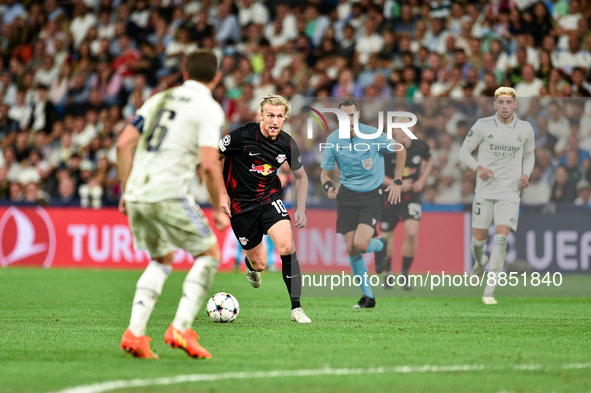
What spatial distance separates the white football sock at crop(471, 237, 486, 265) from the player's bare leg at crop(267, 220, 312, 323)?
11.1 feet

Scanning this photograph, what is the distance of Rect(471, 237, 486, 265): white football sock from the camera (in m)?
11.0

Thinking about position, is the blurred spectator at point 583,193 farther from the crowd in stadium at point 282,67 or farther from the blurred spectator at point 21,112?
the blurred spectator at point 21,112

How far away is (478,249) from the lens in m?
11.0

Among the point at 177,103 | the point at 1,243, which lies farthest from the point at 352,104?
the point at 1,243

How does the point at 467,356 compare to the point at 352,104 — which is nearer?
the point at 467,356

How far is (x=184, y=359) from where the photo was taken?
5750 millimetres

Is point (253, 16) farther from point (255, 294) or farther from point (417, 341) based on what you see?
point (417, 341)

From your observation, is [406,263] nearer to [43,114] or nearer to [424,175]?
[424,175]

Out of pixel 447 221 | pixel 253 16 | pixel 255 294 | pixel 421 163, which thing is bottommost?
pixel 255 294

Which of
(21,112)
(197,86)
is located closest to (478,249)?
(197,86)

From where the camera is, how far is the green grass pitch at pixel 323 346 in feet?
16.0

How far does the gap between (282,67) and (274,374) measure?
13.6 metres

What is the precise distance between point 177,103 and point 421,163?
6.83 metres

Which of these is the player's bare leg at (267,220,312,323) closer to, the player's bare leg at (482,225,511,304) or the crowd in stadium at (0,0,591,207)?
the crowd in stadium at (0,0,591,207)
